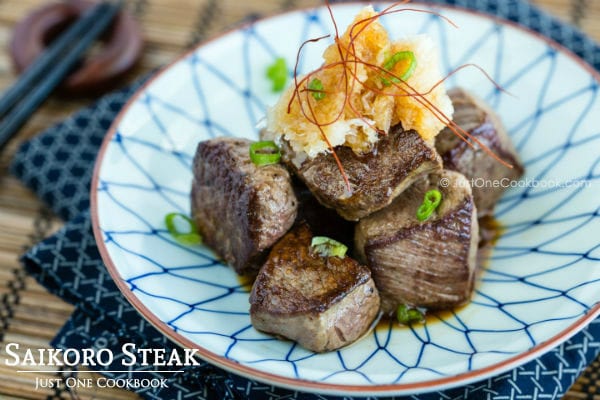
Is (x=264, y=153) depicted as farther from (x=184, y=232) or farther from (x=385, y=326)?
(x=385, y=326)

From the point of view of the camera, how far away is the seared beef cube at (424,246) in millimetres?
2867

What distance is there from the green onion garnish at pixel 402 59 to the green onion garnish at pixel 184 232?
4.11 ft

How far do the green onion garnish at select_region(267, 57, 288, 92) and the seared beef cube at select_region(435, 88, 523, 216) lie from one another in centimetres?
104

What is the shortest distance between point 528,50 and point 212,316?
Answer: 2388 mm

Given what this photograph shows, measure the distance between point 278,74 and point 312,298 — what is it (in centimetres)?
174

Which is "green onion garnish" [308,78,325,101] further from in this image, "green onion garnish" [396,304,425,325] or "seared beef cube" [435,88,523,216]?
"green onion garnish" [396,304,425,325]

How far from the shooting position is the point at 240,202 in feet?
9.52

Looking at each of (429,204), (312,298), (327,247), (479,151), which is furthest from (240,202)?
(479,151)

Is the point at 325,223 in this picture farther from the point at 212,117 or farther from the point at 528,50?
the point at 528,50

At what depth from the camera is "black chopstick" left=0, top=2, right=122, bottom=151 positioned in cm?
400


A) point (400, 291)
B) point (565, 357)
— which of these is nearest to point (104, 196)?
point (400, 291)

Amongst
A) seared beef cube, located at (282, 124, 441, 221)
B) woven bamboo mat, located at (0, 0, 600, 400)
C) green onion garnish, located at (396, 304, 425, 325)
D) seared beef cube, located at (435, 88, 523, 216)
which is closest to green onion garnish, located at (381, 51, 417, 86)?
seared beef cube, located at (282, 124, 441, 221)

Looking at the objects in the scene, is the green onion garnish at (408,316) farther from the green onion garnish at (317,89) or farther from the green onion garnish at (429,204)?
the green onion garnish at (317,89)

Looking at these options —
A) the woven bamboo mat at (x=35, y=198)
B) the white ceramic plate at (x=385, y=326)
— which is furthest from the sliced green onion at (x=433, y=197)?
the woven bamboo mat at (x=35, y=198)
